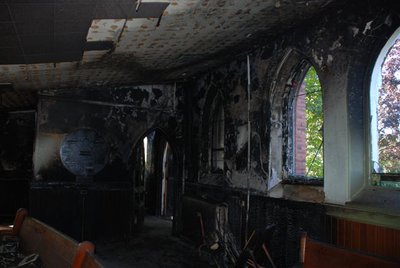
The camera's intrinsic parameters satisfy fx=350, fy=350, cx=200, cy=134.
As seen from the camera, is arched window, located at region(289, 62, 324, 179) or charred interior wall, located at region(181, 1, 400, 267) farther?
arched window, located at region(289, 62, 324, 179)

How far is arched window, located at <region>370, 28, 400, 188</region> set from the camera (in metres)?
3.08

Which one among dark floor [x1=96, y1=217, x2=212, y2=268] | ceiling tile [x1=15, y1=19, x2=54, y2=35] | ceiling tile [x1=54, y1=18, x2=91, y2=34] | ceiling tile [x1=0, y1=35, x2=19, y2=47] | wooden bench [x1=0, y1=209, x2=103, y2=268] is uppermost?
ceiling tile [x1=54, y1=18, x2=91, y2=34]

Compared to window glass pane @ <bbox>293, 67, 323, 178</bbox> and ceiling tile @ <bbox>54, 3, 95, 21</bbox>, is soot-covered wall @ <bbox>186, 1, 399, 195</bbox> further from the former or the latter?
ceiling tile @ <bbox>54, 3, 95, 21</bbox>

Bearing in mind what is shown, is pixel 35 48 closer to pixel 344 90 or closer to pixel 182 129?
pixel 344 90

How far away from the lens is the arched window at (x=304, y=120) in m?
4.36

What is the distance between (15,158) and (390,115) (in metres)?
7.64

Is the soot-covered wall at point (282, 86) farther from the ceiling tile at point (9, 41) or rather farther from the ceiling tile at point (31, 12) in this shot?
the ceiling tile at point (9, 41)

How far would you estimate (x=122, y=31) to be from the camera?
11.2 feet

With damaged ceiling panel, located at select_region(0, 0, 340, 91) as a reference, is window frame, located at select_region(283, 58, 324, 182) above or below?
below

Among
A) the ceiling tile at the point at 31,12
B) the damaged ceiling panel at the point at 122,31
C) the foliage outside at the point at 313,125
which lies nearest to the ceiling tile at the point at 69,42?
the damaged ceiling panel at the point at 122,31

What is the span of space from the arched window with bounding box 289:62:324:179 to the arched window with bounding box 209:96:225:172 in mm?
1726

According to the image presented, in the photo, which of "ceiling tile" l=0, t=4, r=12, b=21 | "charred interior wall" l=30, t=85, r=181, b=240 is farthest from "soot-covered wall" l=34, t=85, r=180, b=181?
"ceiling tile" l=0, t=4, r=12, b=21

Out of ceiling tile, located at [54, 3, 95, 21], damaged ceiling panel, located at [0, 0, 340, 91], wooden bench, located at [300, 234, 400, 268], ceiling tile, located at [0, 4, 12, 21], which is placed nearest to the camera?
wooden bench, located at [300, 234, 400, 268]

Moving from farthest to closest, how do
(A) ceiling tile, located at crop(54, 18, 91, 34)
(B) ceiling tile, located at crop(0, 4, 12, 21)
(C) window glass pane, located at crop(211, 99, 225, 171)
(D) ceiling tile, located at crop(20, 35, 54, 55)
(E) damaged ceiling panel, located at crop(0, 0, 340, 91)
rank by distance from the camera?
(C) window glass pane, located at crop(211, 99, 225, 171)
(D) ceiling tile, located at crop(20, 35, 54, 55)
(A) ceiling tile, located at crop(54, 18, 91, 34)
(E) damaged ceiling panel, located at crop(0, 0, 340, 91)
(B) ceiling tile, located at crop(0, 4, 12, 21)
